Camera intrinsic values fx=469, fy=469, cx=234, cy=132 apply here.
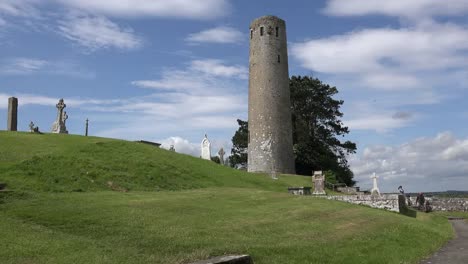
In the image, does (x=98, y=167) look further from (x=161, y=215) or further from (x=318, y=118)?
(x=318, y=118)

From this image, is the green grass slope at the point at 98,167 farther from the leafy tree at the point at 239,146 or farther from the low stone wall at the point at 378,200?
the leafy tree at the point at 239,146

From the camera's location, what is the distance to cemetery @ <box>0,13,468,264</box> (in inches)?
432

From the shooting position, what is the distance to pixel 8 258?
Answer: 9594 mm

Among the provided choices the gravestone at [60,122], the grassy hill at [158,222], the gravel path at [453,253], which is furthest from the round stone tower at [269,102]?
the gravel path at [453,253]

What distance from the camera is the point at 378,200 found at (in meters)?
A: 25.3

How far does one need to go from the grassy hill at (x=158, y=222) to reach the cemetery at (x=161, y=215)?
4 centimetres

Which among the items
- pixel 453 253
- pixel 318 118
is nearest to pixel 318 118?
pixel 318 118

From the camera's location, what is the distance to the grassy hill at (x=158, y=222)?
10.9 metres

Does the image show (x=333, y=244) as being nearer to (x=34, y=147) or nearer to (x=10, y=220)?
(x=10, y=220)

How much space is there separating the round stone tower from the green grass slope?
1461 cm

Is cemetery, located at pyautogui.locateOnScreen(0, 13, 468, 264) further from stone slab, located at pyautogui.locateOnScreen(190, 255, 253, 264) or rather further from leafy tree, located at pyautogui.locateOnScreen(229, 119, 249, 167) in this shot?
leafy tree, located at pyautogui.locateOnScreen(229, 119, 249, 167)

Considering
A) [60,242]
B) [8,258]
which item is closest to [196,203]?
[60,242]

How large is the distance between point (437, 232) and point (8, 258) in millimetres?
16508

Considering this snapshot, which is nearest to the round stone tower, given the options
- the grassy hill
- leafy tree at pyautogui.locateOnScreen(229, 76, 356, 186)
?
leafy tree at pyautogui.locateOnScreen(229, 76, 356, 186)
